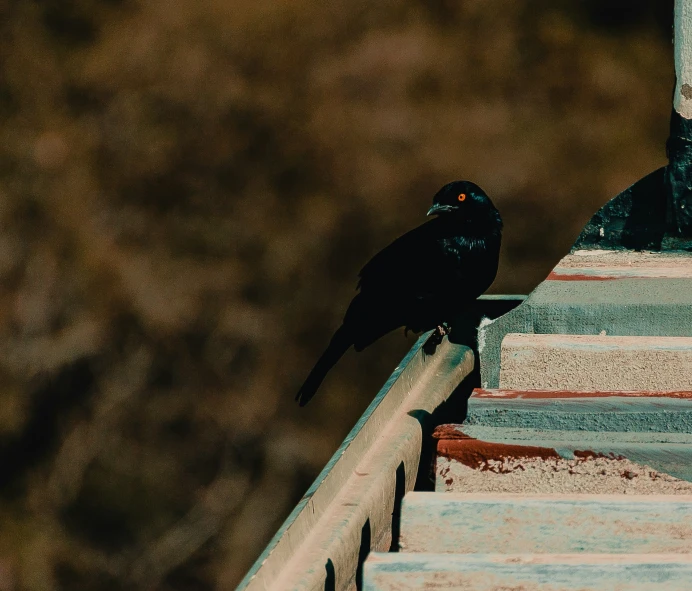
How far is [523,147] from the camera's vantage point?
12203 millimetres

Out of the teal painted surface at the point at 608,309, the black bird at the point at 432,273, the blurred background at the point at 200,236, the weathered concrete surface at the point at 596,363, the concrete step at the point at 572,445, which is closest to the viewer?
the concrete step at the point at 572,445

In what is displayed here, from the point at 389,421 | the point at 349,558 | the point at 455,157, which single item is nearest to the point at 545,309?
the point at 389,421

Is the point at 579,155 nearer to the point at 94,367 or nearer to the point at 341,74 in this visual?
the point at 341,74

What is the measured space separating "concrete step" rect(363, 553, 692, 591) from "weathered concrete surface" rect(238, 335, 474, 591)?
0.42ft

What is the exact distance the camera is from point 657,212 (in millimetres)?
2334

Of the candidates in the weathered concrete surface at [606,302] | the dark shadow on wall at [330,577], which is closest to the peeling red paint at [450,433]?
the dark shadow on wall at [330,577]

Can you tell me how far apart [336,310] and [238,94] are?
8.25ft

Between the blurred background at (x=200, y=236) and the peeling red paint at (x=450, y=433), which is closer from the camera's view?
the peeling red paint at (x=450, y=433)

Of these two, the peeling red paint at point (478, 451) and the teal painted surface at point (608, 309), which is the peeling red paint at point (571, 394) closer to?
the peeling red paint at point (478, 451)

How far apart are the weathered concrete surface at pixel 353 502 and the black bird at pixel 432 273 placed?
2.09m

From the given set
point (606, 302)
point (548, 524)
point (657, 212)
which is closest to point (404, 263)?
point (657, 212)

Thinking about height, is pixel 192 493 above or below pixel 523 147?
below

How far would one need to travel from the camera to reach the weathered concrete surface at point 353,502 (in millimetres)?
1355

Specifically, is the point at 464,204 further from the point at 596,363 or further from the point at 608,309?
the point at 596,363
